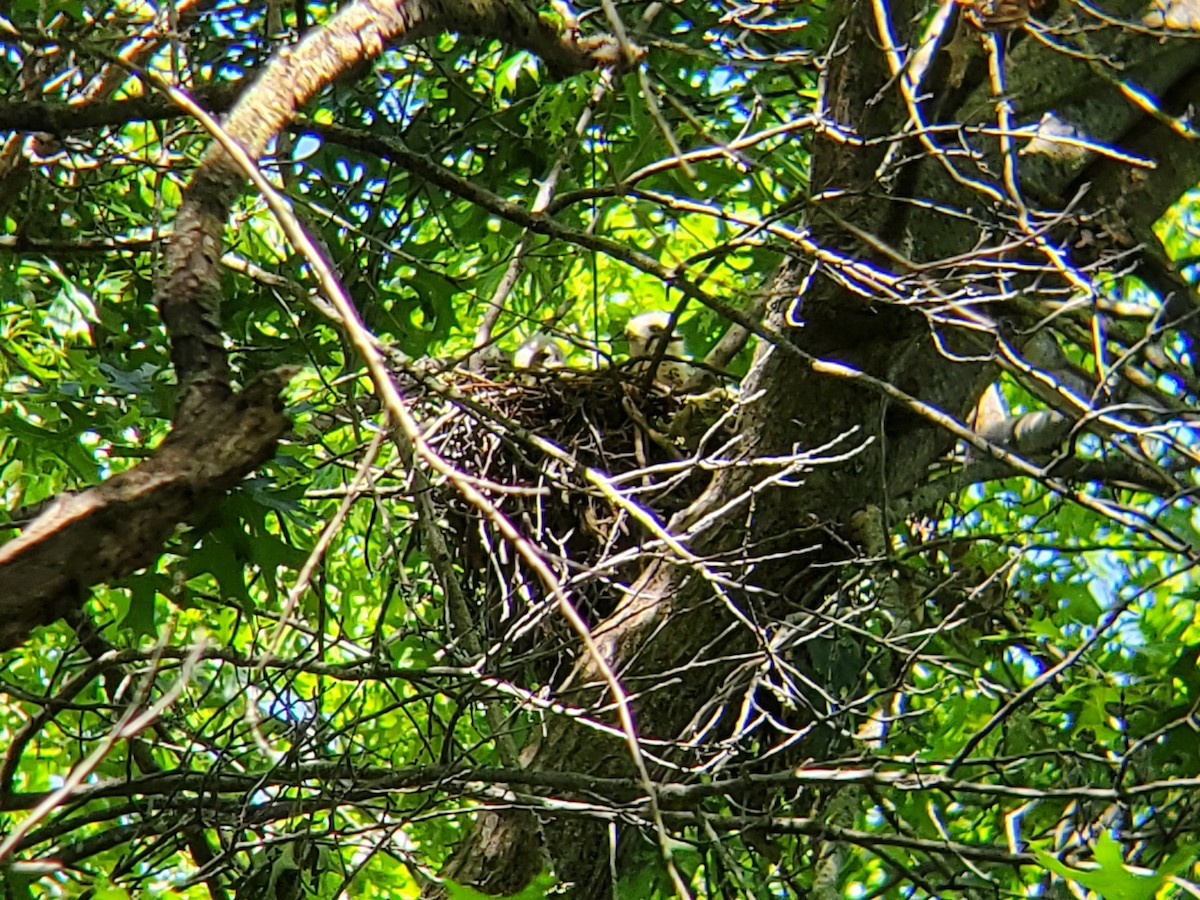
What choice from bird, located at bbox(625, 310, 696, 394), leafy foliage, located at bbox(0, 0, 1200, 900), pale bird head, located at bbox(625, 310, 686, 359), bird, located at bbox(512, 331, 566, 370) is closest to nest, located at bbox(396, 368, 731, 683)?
leafy foliage, located at bbox(0, 0, 1200, 900)

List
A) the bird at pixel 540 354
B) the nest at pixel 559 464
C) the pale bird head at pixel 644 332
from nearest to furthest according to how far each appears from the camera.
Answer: the nest at pixel 559 464
the bird at pixel 540 354
the pale bird head at pixel 644 332

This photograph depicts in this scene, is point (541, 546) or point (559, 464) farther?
point (559, 464)

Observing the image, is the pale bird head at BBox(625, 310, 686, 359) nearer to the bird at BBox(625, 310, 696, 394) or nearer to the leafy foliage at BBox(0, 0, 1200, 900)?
the bird at BBox(625, 310, 696, 394)

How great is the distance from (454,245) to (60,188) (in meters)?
1.11

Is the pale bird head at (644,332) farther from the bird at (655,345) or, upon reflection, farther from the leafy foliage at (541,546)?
the leafy foliage at (541,546)

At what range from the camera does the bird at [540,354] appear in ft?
11.7

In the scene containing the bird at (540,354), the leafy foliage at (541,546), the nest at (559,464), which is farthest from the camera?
the bird at (540,354)

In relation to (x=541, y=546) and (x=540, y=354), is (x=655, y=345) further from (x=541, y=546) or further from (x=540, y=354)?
(x=541, y=546)

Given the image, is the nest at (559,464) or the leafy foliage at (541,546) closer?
the leafy foliage at (541,546)

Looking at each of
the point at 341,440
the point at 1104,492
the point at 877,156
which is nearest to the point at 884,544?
the point at 877,156

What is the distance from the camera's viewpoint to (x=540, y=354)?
3.59 m

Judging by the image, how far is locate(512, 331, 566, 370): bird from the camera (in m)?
3.56

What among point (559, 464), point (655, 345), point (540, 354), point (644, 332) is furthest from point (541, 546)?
point (644, 332)

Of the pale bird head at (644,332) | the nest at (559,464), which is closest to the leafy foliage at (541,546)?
the nest at (559,464)
